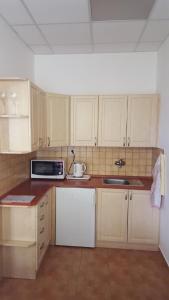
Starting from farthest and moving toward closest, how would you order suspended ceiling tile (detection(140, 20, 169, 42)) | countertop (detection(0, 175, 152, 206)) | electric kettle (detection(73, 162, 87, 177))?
electric kettle (detection(73, 162, 87, 177))
countertop (detection(0, 175, 152, 206))
suspended ceiling tile (detection(140, 20, 169, 42))

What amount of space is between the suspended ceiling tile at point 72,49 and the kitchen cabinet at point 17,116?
0.99 metres

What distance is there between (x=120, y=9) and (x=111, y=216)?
2368 millimetres

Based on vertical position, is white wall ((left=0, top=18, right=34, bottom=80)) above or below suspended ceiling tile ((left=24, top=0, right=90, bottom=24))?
below

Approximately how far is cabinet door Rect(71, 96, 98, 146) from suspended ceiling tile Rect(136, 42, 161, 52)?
92 centimetres

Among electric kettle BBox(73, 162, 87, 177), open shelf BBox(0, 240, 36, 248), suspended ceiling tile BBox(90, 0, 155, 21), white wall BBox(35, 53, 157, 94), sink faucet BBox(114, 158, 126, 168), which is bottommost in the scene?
open shelf BBox(0, 240, 36, 248)

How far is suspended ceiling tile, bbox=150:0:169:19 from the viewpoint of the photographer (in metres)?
1.82

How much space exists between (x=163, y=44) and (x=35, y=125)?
6.52ft

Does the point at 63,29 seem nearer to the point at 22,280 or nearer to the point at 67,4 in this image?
the point at 67,4

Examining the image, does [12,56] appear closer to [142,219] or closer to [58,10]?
[58,10]

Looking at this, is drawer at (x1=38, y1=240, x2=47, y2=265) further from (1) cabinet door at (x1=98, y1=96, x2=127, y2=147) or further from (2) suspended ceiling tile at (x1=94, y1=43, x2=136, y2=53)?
(2) suspended ceiling tile at (x1=94, y1=43, x2=136, y2=53)

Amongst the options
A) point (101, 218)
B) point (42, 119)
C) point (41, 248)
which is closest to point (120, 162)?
point (101, 218)

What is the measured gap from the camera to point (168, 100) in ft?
7.95

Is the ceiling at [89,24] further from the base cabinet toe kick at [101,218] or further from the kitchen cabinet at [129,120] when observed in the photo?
the base cabinet toe kick at [101,218]

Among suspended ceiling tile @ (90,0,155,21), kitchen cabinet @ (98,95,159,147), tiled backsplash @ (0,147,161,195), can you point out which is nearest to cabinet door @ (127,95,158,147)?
kitchen cabinet @ (98,95,159,147)
